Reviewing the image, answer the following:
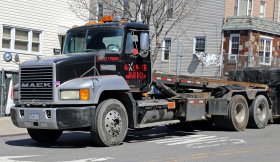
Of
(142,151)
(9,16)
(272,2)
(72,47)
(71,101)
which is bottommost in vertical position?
(142,151)

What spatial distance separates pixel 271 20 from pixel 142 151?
83.8 ft

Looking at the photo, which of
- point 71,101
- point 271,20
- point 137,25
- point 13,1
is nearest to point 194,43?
point 271,20

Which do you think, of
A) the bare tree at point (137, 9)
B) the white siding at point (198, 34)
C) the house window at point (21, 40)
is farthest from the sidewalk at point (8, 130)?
the white siding at point (198, 34)

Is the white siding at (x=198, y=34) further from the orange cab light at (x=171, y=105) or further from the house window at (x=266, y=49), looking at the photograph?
the orange cab light at (x=171, y=105)

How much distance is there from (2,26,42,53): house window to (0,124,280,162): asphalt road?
9.16 metres

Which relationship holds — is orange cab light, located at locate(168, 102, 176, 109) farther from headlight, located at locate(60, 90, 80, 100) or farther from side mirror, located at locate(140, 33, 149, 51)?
headlight, located at locate(60, 90, 80, 100)

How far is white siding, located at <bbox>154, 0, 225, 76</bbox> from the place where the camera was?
3162cm

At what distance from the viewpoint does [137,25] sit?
11617mm

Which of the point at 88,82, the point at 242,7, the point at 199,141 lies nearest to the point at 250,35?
the point at 242,7

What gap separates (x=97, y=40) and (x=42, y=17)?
40.1 feet

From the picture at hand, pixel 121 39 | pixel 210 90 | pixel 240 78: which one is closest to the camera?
pixel 121 39

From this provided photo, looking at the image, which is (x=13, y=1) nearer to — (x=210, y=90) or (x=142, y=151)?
(x=210, y=90)

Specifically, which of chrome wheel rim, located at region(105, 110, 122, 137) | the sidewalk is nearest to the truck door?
chrome wheel rim, located at region(105, 110, 122, 137)

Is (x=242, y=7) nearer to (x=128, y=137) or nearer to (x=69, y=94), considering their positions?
(x=128, y=137)
